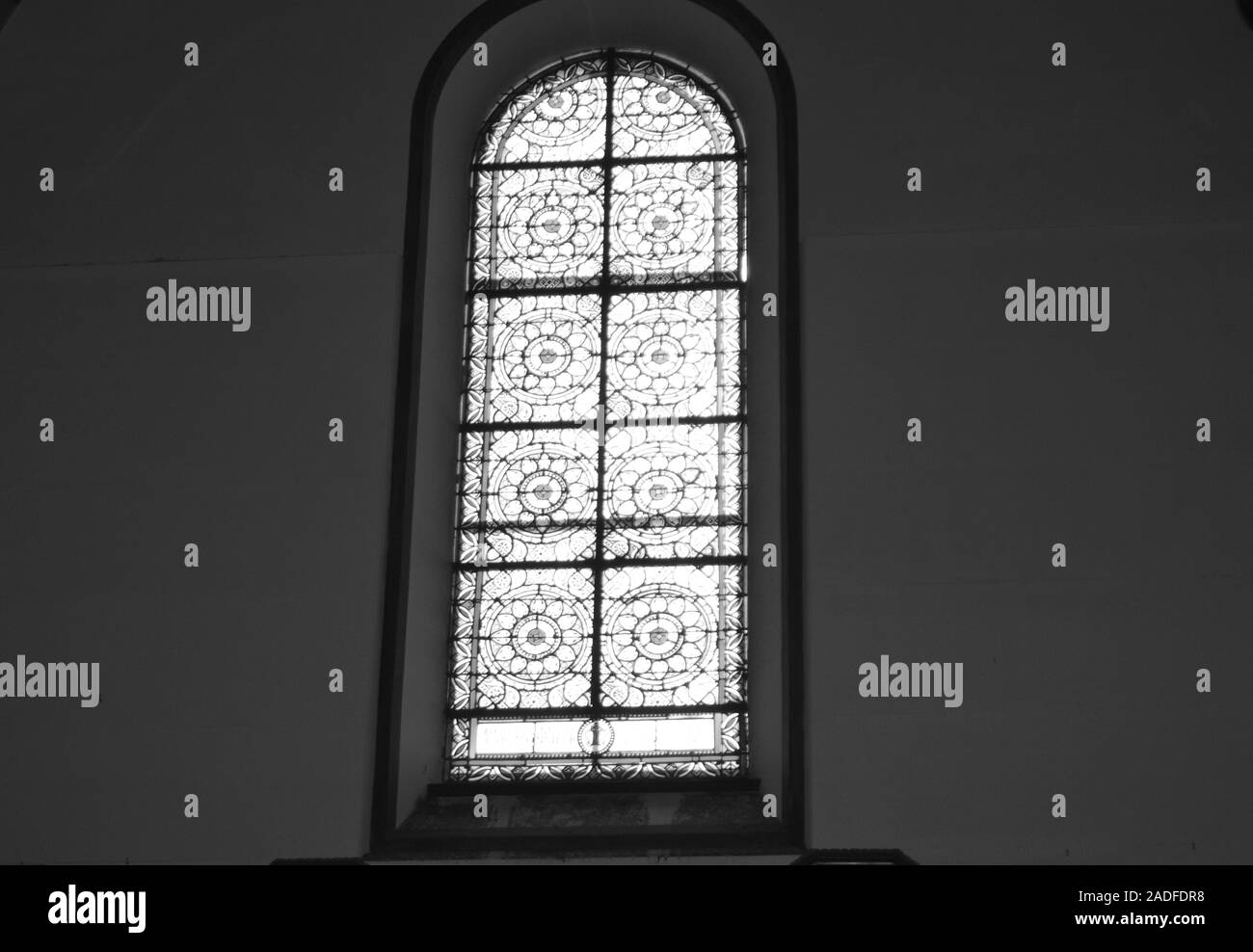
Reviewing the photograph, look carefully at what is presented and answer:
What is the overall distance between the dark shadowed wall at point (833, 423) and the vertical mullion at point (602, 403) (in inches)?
19.2

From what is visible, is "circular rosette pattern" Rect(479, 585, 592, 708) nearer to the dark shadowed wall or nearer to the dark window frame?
the dark shadowed wall

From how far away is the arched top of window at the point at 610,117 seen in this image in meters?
6.47

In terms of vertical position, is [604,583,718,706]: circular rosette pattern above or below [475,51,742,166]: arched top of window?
below

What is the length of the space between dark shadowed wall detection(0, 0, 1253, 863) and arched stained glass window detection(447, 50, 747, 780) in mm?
293

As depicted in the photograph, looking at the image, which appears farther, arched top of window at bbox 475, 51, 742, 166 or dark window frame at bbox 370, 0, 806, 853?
arched top of window at bbox 475, 51, 742, 166

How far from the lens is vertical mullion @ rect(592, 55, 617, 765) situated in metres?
5.73

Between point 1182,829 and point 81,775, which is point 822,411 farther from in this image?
point 81,775

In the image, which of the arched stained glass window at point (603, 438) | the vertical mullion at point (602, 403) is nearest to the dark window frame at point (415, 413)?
the arched stained glass window at point (603, 438)

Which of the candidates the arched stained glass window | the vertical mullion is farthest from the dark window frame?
the vertical mullion

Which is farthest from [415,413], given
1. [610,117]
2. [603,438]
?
[610,117]

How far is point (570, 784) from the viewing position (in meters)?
5.57

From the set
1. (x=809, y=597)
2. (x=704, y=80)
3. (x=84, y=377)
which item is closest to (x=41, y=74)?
(x=84, y=377)

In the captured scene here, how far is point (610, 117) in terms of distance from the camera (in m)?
6.55

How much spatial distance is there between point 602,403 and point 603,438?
12 cm
